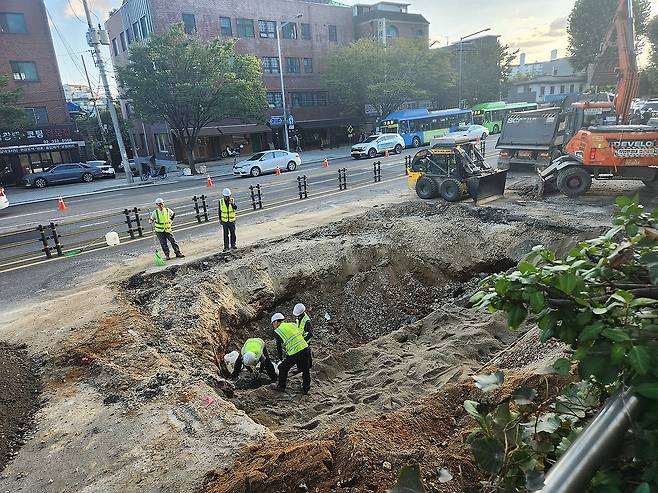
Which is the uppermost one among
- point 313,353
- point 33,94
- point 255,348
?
point 33,94

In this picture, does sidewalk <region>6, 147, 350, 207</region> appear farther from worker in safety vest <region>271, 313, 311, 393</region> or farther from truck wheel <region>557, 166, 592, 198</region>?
worker in safety vest <region>271, 313, 311, 393</region>

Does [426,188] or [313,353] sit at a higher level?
[426,188]

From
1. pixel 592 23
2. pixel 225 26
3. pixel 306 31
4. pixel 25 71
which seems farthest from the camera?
pixel 592 23

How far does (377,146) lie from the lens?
3456 centimetres

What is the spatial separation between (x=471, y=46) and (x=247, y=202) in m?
54.4

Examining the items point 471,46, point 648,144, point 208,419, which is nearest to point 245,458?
point 208,419

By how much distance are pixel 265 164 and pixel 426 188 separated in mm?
15201

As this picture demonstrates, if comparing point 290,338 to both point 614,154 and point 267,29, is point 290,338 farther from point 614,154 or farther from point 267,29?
point 267,29

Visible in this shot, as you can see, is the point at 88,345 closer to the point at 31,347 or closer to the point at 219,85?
the point at 31,347

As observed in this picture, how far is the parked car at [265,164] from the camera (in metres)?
29.1

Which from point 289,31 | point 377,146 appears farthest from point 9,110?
point 289,31

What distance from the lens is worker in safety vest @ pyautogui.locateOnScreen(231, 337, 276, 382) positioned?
25.7 feet

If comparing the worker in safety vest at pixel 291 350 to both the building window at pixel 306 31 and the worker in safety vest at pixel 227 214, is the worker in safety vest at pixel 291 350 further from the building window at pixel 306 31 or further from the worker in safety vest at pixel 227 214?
the building window at pixel 306 31

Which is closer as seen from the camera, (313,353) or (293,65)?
(313,353)
